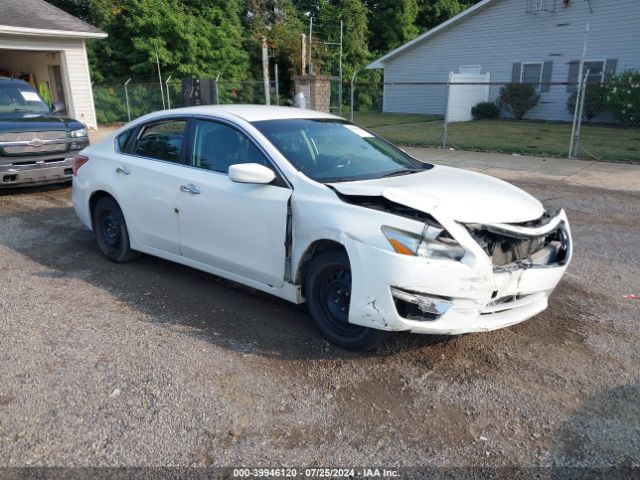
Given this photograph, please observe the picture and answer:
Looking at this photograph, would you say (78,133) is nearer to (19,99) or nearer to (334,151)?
(19,99)

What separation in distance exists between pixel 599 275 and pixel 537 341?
1.78m

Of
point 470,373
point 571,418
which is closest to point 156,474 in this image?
point 470,373

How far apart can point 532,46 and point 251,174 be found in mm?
22680

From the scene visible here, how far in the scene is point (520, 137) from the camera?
17.0 metres

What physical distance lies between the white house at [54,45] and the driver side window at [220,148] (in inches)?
579

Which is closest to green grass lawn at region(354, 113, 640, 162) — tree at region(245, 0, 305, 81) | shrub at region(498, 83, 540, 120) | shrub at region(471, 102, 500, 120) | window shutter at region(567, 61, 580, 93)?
shrub at region(498, 83, 540, 120)

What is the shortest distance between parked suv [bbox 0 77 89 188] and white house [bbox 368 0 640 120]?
14871 mm

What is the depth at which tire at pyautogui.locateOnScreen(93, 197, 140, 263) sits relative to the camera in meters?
5.39

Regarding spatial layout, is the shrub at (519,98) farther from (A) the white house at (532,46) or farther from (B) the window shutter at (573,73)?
(B) the window shutter at (573,73)

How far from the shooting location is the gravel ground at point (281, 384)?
276cm

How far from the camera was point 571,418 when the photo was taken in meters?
3.02

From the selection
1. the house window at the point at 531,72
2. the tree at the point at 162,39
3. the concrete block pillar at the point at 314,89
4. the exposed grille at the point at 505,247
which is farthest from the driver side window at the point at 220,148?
the tree at the point at 162,39

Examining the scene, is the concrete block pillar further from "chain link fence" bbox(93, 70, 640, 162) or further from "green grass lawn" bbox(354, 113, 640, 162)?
"green grass lawn" bbox(354, 113, 640, 162)

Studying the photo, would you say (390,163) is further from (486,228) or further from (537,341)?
(537,341)
